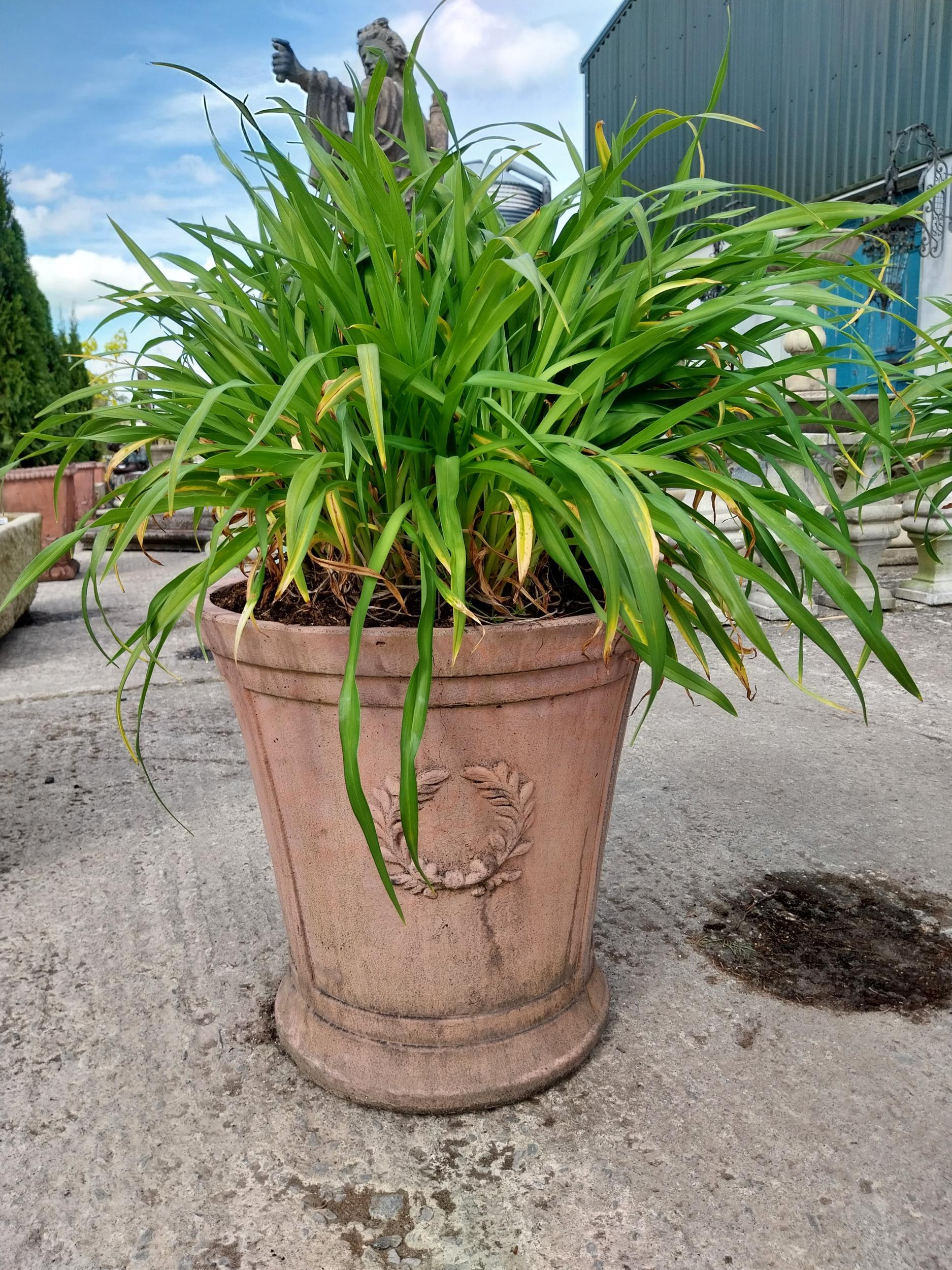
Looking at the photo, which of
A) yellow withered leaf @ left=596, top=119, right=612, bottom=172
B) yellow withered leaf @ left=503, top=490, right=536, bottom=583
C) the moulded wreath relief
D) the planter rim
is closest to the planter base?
the moulded wreath relief

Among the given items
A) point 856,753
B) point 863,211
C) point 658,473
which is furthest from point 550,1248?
point 856,753

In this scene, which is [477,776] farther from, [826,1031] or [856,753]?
[856,753]

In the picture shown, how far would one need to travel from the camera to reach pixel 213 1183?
105cm

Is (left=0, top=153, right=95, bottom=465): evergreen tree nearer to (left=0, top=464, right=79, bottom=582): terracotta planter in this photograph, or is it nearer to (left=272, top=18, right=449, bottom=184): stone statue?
(left=0, top=464, right=79, bottom=582): terracotta planter

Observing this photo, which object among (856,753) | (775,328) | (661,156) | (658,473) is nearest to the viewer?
(658,473)

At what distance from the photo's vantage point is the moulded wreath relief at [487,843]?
3.52ft

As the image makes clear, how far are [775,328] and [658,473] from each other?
30 centimetres

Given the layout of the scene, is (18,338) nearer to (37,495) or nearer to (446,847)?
(37,495)

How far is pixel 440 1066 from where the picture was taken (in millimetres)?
1164

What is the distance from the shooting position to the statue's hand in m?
6.26

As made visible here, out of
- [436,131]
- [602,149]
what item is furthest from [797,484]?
[436,131]

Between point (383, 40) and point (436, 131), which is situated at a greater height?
point (383, 40)

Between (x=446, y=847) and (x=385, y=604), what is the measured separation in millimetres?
303

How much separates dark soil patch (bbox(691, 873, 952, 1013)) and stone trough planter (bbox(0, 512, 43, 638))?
2855mm
